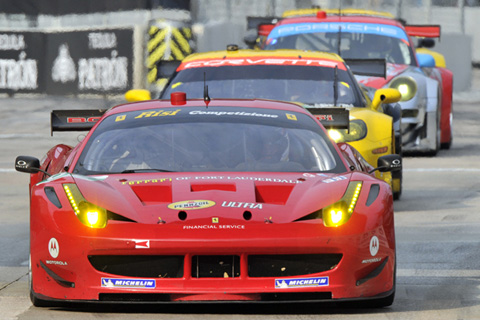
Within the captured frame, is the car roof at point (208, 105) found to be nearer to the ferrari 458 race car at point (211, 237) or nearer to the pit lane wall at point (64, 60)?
the ferrari 458 race car at point (211, 237)

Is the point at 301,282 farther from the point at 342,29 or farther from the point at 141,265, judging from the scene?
the point at 342,29

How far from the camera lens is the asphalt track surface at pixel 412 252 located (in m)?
6.55

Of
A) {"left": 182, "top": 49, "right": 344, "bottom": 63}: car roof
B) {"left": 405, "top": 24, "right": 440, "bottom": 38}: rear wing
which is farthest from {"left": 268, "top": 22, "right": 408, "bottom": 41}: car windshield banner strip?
{"left": 182, "top": 49, "right": 344, "bottom": 63}: car roof

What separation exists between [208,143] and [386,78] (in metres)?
7.30

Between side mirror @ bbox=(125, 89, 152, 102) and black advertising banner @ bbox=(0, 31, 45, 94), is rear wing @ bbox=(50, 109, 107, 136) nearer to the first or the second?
side mirror @ bbox=(125, 89, 152, 102)

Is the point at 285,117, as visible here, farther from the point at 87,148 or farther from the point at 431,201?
the point at 431,201

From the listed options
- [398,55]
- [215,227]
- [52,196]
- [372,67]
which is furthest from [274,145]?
[398,55]

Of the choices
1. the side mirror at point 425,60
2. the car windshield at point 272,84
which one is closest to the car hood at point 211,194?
the car windshield at point 272,84

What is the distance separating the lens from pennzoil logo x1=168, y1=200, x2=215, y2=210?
639cm

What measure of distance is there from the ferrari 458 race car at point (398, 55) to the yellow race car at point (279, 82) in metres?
2.63

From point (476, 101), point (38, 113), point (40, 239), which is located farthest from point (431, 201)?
point (476, 101)

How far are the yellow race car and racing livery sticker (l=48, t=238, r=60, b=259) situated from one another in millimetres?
5239

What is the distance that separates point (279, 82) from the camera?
12.0 m

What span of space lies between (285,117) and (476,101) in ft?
59.6
